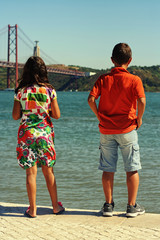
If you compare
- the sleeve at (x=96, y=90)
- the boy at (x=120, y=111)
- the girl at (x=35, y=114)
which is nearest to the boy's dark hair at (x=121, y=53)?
the boy at (x=120, y=111)

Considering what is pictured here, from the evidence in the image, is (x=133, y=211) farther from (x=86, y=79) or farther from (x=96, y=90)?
(x=86, y=79)

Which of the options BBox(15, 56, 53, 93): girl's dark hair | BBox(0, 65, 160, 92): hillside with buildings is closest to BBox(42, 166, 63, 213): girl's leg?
BBox(15, 56, 53, 93): girl's dark hair

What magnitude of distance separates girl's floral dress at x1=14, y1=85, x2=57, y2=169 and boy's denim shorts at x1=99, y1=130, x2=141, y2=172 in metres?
0.37

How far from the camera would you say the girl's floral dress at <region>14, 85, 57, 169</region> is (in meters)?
3.12

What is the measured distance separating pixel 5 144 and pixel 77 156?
2.91 m

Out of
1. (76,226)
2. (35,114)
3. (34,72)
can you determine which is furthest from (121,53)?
(76,226)

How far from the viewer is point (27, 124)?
3.15 m

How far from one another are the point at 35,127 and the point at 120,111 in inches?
23.2

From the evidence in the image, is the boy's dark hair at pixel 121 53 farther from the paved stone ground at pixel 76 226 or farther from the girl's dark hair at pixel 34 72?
the paved stone ground at pixel 76 226

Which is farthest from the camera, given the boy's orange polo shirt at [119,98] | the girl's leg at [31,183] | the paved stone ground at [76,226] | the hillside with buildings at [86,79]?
the hillside with buildings at [86,79]

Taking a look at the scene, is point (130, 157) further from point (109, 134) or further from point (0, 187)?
point (0, 187)

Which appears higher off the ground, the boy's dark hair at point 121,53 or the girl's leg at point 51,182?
the boy's dark hair at point 121,53

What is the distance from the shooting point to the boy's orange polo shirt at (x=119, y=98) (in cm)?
308

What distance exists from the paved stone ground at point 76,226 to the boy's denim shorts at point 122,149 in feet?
1.17
